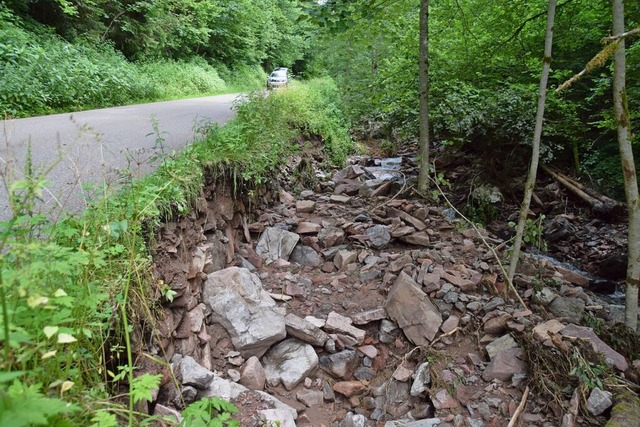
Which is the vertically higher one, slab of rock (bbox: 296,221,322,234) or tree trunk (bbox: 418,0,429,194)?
tree trunk (bbox: 418,0,429,194)

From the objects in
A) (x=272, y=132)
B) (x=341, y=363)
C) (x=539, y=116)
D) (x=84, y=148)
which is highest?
(x=84, y=148)

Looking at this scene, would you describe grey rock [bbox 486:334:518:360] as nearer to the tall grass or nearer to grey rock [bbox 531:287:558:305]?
grey rock [bbox 531:287:558:305]

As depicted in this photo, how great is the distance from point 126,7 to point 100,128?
521 inches

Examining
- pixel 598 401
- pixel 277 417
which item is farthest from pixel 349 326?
pixel 598 401

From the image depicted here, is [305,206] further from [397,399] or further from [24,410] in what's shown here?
[24,410]

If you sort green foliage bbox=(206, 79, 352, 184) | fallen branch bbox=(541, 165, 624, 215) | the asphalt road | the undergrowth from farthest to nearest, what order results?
fallen branch bbox=(541, 165, 624, 215) < green foliage bbox=(206, 79, 352, 184) < the asphalt road < the undergrowth

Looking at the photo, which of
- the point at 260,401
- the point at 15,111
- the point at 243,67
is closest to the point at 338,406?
the point at 260,401

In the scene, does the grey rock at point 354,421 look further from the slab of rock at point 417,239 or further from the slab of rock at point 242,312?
the slab of rock at point 417,239

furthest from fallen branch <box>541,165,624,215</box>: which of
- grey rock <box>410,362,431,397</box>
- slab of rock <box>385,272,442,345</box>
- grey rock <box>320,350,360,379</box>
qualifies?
grey rock <box>320,350,360,379</box>

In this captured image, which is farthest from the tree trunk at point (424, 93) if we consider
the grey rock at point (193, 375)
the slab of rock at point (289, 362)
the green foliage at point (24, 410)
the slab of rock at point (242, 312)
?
the green foliage at point (24, 410)

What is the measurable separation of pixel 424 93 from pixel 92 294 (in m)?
6.83

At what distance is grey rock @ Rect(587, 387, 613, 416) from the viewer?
326cm

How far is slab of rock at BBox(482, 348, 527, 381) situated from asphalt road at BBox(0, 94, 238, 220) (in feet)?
12.1

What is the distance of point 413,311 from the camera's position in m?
4.54
